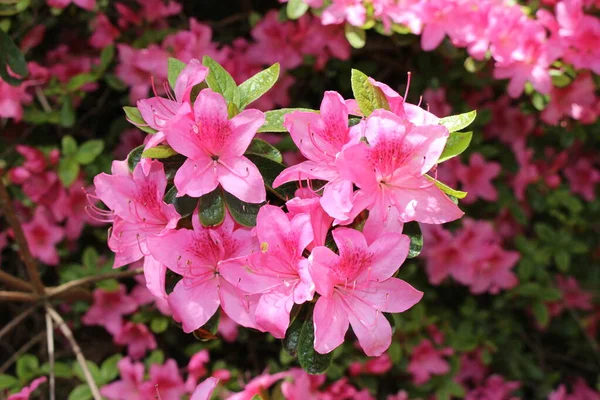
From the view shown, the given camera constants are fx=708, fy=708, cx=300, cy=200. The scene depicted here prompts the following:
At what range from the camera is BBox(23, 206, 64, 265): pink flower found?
1800 millimetres

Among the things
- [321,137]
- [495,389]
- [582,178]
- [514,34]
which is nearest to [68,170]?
[321,137]

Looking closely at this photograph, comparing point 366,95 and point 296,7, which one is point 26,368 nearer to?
point 296,7

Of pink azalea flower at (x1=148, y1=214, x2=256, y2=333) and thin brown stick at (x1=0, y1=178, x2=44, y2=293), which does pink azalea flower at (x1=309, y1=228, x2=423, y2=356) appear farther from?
thin brown stick at (x1=0, y1=178, x2=44, y2=293)

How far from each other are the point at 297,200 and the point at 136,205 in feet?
0.76

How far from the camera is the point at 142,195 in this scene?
94 cm

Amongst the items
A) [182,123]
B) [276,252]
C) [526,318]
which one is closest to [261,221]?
[276,252]

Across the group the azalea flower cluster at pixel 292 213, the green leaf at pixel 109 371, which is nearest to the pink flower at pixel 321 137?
the azalea flower cluster at pixel 292 213

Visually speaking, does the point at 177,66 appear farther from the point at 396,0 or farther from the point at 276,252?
the point at 396,0

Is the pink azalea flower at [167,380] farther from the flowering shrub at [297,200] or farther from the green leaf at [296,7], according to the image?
the green leaf at [296,7]

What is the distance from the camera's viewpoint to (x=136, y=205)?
95cm

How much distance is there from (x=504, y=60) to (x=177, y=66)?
37.3 inches

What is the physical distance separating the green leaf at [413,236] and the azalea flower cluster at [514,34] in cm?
79

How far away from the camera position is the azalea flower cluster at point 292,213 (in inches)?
34.0

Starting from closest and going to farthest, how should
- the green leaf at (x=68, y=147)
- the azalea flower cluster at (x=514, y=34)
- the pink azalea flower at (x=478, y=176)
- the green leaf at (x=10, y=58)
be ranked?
the green leaf at (x=10, y=58)
the azalea flower cluster at (x=514, y=34)
the green leaf at (x=68, y=147)
the pink azalea flower at (x=478, y=176)
